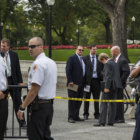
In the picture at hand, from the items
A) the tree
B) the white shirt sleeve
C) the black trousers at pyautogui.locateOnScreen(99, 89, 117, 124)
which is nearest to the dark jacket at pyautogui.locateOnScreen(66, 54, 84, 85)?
the black trousers at pyautogui.locateOnScreen(99, 89, 117, 124)

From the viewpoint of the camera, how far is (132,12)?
6147cm

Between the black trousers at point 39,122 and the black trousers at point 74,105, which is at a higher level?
the black trousers at point 39,122

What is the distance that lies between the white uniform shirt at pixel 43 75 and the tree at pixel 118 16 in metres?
17.5

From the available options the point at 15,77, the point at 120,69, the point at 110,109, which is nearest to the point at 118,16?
the point at 120,69

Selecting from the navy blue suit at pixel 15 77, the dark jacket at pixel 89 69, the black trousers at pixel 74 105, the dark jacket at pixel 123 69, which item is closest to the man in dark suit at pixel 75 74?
the black trousers at pixel 74 105

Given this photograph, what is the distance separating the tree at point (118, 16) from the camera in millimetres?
23156

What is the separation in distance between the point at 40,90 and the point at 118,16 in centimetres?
1771

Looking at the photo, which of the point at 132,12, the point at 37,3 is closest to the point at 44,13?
the point at 37,3

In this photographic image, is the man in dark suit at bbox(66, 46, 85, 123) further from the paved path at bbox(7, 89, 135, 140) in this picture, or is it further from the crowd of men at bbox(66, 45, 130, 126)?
the paved path at bbox(7, 89, 135, 140)

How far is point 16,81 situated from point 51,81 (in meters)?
3.99

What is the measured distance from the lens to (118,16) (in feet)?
76.4

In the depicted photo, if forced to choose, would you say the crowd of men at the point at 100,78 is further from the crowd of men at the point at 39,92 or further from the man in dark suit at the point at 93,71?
the crowd of men at the point at 39,92

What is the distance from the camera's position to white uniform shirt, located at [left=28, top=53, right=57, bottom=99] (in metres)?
5.92

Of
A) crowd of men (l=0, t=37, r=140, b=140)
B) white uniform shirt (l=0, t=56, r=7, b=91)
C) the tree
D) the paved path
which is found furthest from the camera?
the tree
